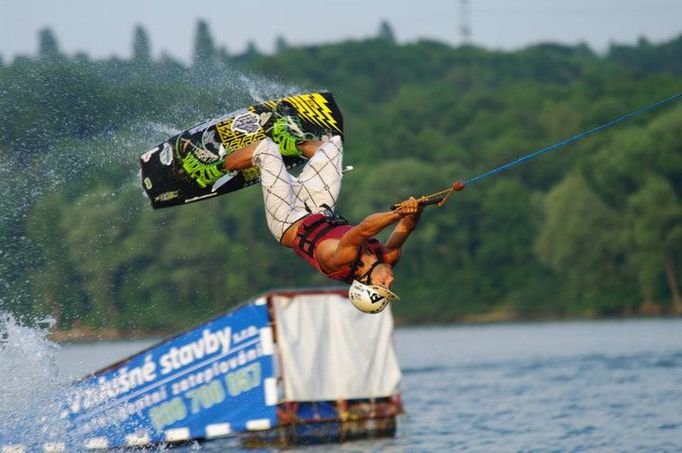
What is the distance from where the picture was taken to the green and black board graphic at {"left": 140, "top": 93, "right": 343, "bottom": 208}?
42.5ft

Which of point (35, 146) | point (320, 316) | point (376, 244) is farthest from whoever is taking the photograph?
point (35, 146)

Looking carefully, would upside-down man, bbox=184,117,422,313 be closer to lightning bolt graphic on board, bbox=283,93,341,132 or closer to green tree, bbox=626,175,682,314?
lightning bolt graphic on board, bbox=283,93,341,132

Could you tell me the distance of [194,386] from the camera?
52.7 feet

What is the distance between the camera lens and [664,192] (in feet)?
183

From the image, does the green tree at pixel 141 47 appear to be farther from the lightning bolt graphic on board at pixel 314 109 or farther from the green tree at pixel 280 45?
the green tree at pixel 280 45

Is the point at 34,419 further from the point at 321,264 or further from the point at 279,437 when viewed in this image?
the point at 321,264

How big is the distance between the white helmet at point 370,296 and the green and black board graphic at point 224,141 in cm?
251

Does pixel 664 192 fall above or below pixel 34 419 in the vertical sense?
above

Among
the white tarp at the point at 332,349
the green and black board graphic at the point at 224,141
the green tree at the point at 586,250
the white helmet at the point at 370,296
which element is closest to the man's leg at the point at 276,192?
the green and black board graphic at the point at 224,141

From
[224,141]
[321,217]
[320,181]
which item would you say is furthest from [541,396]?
[321,217]

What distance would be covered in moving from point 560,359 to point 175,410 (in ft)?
52.2

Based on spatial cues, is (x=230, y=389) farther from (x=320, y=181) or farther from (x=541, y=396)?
(x=541, y=396)

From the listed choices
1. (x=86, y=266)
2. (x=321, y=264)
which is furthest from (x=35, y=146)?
(x=86, y=266)

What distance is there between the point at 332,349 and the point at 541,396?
5235mm
